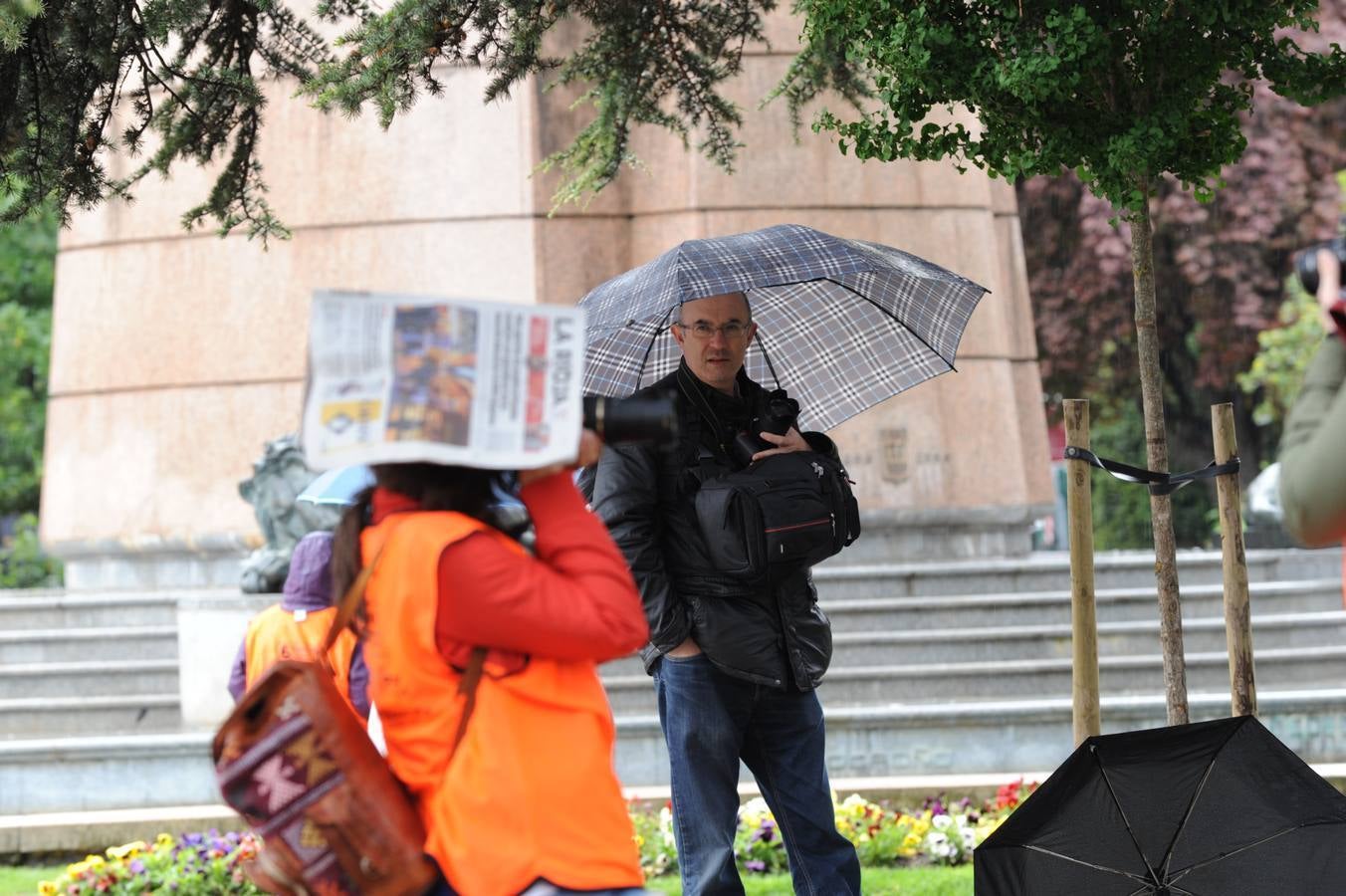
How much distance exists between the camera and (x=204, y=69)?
661cm

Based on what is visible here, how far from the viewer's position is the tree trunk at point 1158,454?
18.1 ft

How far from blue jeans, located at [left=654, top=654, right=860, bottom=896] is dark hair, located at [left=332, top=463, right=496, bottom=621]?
179 cm

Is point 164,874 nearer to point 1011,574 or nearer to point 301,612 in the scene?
point 301,612

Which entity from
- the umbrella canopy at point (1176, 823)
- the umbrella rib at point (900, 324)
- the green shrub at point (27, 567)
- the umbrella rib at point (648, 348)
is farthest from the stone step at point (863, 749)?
the green shrub at point (27, 567)

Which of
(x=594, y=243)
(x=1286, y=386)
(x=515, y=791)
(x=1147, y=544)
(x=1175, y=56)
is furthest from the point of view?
(x=1147, y=544)

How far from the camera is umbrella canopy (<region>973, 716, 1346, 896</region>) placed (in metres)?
4.70

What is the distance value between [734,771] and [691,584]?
54cm

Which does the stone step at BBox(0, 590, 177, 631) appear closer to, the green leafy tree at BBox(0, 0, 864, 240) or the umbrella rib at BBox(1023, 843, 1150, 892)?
the green leafy tree at BBox(0, 0, 864, 240)

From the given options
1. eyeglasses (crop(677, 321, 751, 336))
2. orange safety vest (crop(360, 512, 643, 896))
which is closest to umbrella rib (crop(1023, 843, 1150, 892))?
eyeglasses (crop(677, 321, 751, 336))

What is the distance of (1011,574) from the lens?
13.0 m

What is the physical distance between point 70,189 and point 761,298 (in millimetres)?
2458

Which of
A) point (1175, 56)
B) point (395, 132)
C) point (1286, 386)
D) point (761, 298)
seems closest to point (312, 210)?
point (395, 132)

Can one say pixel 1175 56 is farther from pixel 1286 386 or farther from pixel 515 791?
pixel 1286 386

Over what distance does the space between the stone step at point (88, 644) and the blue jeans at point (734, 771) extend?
8.36m
